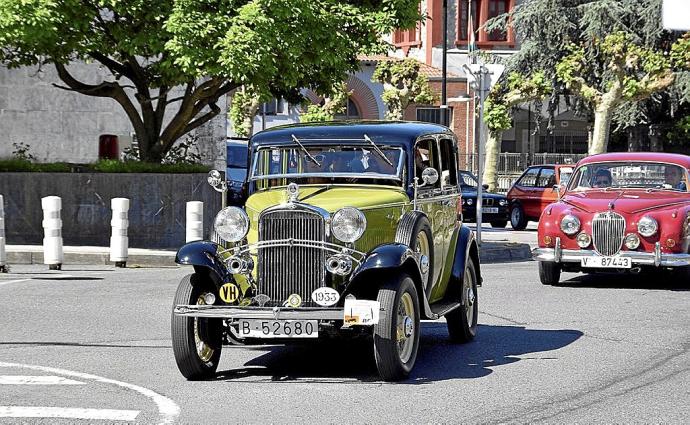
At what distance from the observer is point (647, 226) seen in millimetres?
16531

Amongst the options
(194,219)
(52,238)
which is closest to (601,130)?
(194,219)

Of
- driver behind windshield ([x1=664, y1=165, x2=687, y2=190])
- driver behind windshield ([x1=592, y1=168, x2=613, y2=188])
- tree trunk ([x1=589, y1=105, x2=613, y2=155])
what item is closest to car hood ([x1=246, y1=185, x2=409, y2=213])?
driver behind windshield ([x1=592, y1=168, x2=613, y2=188])

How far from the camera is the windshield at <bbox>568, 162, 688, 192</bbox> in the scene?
58.0 feet

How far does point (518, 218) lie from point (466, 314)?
23.1m

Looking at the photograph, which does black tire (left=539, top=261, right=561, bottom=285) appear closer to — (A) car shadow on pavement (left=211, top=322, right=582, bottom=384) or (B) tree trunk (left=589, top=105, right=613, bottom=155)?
(A) car shadow on pavement (left=211, top=322, right=582, bottom=384)

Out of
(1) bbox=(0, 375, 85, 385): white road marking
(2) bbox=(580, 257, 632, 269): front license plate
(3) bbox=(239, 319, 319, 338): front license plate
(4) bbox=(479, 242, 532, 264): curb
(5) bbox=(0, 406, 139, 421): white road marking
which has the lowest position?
(5) bbox=(0, 406, 139, 421): white road marking

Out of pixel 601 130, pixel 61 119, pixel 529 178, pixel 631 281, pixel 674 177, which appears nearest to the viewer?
pixel 674 177

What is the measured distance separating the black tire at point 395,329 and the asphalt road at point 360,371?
0.52ft

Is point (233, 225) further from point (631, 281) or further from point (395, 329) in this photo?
point (631, 281)

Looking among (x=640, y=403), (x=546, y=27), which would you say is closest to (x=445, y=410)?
(x=640, y=403)

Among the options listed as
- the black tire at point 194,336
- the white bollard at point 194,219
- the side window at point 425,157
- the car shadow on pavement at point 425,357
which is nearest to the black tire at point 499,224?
the white bollard at point 194,219

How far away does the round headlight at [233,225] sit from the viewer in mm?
10008

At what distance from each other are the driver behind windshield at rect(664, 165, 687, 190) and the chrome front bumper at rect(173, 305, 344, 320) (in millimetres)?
9348

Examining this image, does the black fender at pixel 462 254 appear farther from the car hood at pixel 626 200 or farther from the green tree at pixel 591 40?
the green tree at pixel 591 40
